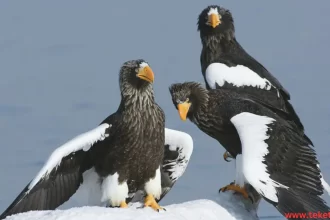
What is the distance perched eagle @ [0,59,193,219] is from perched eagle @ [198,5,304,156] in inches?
28.6

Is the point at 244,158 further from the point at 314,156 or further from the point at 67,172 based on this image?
the point at 67,172

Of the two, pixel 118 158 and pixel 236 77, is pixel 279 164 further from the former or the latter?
pixel 236 77

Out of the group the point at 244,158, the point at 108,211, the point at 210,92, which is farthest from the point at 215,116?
the point at 108,211

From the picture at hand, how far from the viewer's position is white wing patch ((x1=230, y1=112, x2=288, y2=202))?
7602 mm

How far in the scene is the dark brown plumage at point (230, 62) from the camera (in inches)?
359

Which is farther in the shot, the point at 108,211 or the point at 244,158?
Result: the point at 244,158

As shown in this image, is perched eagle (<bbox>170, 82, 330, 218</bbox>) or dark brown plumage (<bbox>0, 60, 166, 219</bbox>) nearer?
perched eagle (<bbox>170, 82, 330, 218</bbox>)

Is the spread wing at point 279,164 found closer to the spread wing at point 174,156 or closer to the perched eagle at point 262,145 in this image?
the perched eagle at point 262,145

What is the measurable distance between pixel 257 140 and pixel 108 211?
1424 millimetres

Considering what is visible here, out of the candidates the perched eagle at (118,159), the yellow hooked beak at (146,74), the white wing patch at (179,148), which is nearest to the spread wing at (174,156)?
the white wing patch at (179,148)

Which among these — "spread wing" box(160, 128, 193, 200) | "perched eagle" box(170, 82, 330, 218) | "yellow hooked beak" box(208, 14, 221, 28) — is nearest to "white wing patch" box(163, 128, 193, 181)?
"spread wing" box(160, 128, 193, 200)

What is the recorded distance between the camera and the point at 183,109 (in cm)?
844

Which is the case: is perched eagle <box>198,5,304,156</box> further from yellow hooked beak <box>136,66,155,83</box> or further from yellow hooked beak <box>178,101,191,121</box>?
yellow hooked beak <box>136,66,155,83</box>

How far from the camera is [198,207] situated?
754 cm
